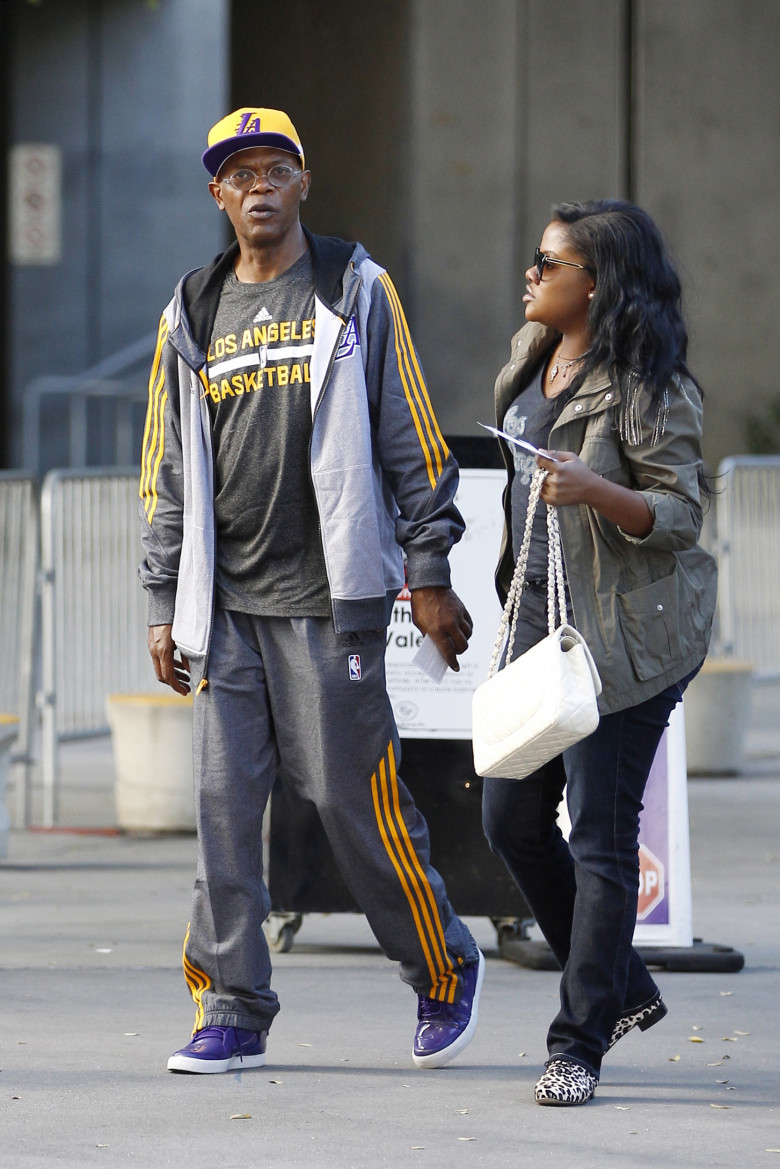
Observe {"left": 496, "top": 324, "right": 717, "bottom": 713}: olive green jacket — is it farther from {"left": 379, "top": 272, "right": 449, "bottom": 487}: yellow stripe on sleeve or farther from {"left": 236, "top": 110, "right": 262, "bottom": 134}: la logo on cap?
{"left": 236, "top": 110, "right": 262, "bottom": 134}: la logo on cap

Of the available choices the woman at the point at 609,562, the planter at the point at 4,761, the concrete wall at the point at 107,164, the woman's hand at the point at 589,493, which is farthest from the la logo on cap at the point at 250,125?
the concrete wall at the point at 107,164

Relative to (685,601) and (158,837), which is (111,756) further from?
(685,601)

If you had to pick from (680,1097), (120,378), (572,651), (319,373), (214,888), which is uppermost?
(120,378)

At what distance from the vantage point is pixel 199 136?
2339 centimetres

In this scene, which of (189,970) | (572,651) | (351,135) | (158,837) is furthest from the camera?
(351,135)

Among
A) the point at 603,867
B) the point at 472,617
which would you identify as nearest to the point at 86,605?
the point at 472,617

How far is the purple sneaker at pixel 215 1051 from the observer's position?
4449 mm

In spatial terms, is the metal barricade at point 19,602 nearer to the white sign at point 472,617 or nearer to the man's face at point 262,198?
the white sign at point 472,617

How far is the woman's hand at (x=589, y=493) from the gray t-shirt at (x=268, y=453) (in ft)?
2.12

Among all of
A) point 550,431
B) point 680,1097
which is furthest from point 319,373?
point 680,1097

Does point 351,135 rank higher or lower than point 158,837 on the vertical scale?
higher

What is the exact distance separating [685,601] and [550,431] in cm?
47

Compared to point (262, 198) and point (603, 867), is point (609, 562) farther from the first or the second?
point (262, 198)

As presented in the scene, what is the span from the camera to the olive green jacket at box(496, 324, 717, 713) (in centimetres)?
410
